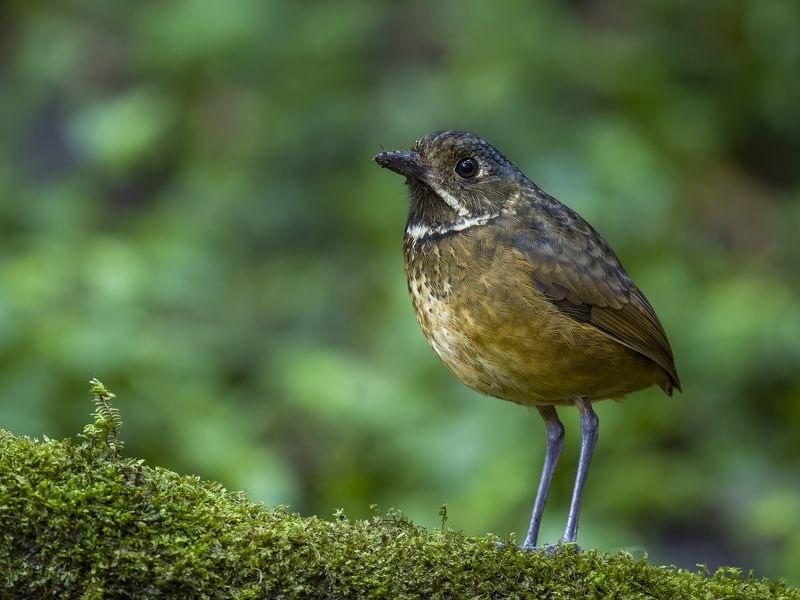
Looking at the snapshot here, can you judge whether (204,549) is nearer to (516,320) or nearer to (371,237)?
(516,320)

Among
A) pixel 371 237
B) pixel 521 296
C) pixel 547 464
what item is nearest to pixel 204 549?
pixel 521 296

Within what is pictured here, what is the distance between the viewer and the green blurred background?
5316 millimetres

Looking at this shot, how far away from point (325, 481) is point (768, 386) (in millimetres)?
2579

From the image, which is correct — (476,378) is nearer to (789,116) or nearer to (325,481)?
(325,481)

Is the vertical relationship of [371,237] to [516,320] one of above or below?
above

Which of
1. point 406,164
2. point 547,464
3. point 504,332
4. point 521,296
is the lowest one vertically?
point 547,464

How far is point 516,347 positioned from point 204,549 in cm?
140

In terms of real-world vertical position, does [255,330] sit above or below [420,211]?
above

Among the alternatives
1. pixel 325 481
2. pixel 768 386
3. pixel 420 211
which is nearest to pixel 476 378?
pixel 420 211

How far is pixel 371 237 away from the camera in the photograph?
742 centimetres

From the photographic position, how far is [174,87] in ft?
27.9

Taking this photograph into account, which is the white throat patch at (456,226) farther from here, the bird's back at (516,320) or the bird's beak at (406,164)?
the bird's beak at (406,164)

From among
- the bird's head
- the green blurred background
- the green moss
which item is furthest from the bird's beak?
the green blurred background

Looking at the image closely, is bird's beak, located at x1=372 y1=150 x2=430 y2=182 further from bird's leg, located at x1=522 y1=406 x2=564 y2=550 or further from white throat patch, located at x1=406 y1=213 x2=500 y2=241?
bird's leg, located at x1=522 y1=406 x2=564 y2=550
